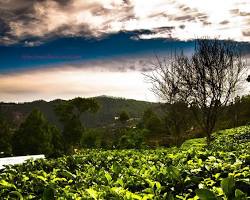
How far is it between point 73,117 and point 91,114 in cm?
10702

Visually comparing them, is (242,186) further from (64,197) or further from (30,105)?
(30,105)

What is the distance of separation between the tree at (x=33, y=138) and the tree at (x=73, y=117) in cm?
480

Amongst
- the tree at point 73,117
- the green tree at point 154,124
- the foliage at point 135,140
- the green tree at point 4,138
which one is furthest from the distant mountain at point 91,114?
the foliage at point 135,140

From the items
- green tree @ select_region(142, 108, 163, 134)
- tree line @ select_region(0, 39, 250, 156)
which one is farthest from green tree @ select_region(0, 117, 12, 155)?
green tree @ select_region(142, 108, 163, 134)

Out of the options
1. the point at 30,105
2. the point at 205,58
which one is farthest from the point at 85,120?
the point at 205,58

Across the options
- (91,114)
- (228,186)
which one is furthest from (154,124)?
(91,114)

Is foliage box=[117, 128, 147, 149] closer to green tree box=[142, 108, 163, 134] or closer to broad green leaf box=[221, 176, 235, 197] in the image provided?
broad green leaf box=[221, 176, 235, 197]

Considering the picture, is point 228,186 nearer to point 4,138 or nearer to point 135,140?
point 135,140

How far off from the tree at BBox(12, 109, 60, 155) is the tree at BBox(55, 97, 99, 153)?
4.80m

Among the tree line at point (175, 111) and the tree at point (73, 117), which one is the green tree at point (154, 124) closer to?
the tree line at point (175, 111)

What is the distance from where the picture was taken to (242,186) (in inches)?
87.4

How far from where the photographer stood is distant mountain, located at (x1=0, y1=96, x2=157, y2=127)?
14950 centimetres

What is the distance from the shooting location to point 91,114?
153m

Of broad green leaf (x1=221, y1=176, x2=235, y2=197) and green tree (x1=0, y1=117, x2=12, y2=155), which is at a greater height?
broad green leaf (x1=221, y1=176, x2=235, y2=197)
